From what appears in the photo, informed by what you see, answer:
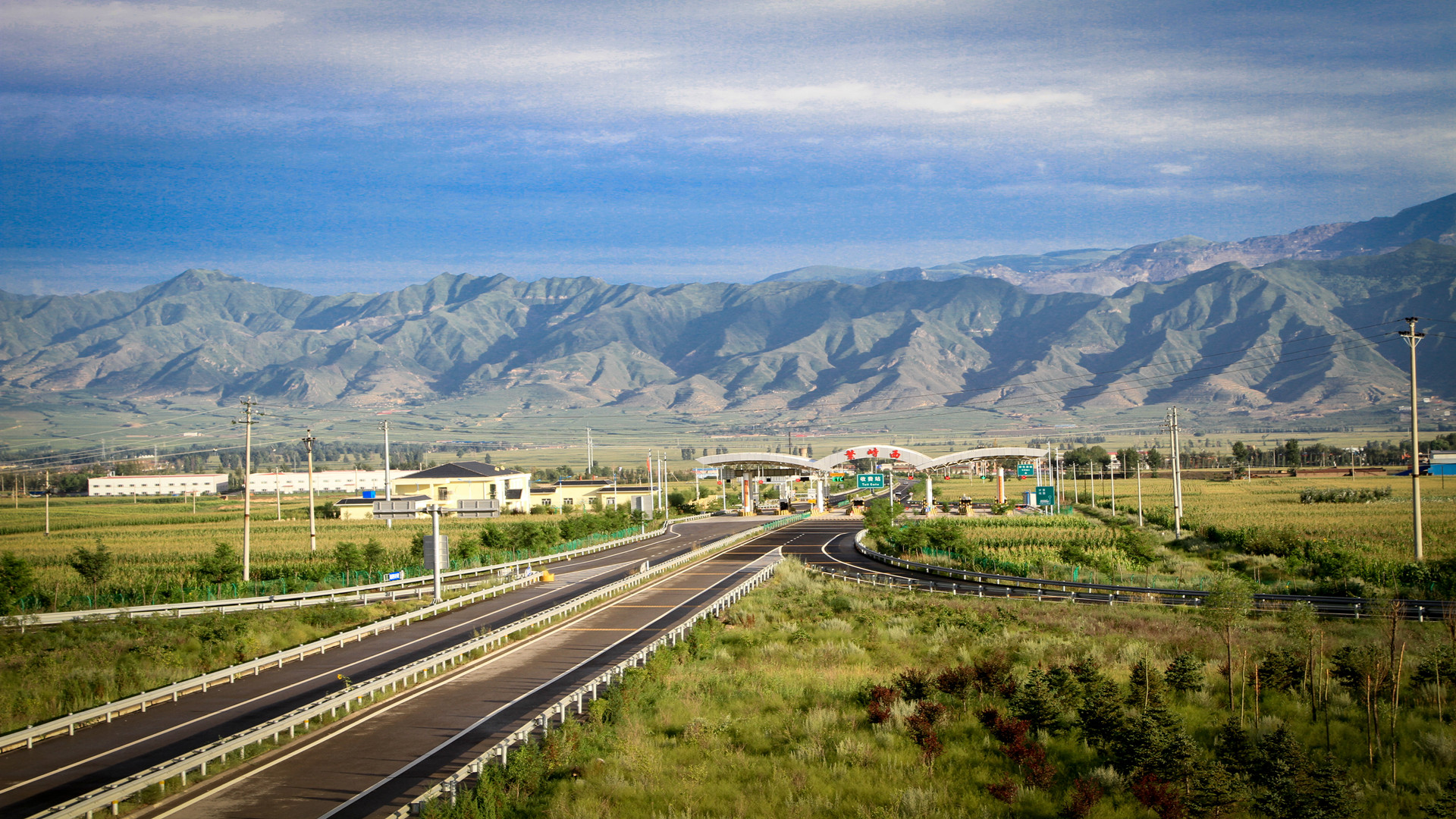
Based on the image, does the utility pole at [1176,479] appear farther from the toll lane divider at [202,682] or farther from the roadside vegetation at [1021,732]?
the toll lane divider at [202,682]

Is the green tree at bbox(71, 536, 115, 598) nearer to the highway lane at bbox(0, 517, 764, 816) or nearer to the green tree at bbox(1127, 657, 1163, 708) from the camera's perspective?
the highway lane at bbox(0, 517, 764, 816)

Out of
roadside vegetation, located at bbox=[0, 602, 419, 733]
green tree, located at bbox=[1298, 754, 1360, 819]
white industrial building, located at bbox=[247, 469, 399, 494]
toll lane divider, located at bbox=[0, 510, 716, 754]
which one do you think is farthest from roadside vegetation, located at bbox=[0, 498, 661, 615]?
white industrial building, located at bbox=[247, 469, 399, 494]

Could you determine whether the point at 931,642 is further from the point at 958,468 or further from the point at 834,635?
the point at 958,468

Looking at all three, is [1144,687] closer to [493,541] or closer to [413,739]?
[413,739]

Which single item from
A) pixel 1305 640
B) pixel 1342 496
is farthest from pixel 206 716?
pixel 1342 496

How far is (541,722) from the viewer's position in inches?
802

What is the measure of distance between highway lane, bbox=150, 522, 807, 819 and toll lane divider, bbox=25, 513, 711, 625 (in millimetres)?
13157

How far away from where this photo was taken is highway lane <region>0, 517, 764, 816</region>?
17859mm

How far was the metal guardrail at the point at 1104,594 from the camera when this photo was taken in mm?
35344

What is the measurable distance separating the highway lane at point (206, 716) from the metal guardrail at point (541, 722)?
6.20 m

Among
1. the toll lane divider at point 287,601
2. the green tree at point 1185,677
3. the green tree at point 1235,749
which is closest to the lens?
the green tree at point 1235,749

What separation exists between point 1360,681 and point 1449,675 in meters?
1.93

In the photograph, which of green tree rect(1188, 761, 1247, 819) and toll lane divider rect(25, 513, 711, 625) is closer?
green tree rect(1188, 761, 1247, 819)

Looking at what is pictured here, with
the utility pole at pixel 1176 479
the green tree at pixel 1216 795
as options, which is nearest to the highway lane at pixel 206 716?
the green tree at pixel 1216 795
